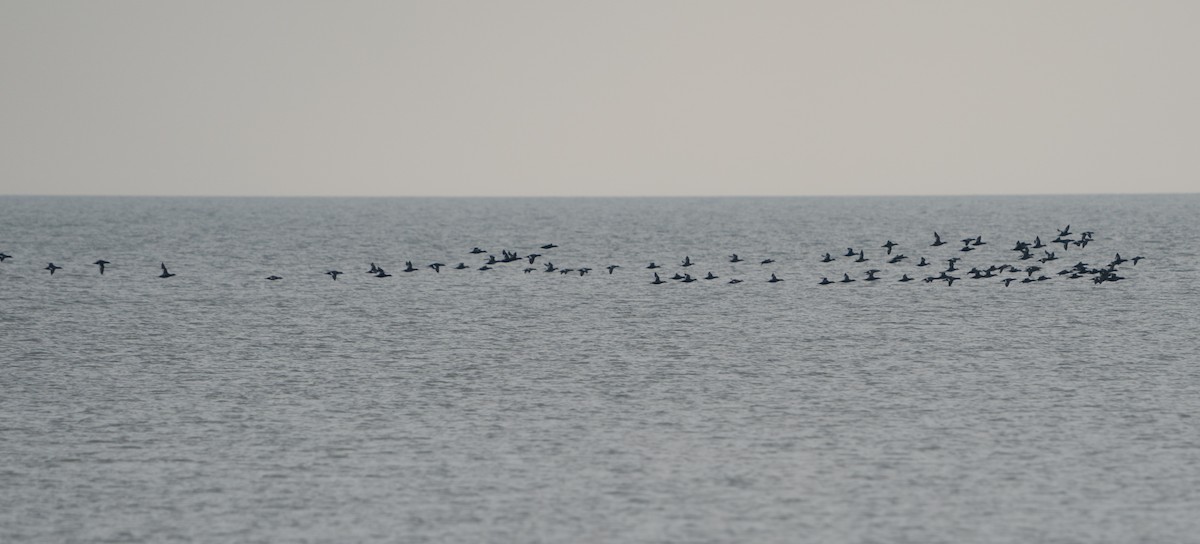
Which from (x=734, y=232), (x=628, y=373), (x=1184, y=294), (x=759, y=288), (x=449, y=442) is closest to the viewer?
(x=449, y=442)

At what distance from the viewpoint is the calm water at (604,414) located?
101ft

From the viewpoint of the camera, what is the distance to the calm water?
30875mm

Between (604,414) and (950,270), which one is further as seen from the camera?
(950,270)

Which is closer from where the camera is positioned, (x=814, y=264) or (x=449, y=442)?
(x=449, y=442)

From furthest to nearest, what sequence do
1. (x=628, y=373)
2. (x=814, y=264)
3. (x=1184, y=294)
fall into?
(x=814, y=264) < (x=1184, y=294) < (x=628, y=373)

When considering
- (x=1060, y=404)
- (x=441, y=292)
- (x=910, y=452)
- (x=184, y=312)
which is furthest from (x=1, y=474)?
(x=441, y=292)

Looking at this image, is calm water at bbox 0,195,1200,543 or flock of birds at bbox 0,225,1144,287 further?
flock of birds at bbox 0,225,1144,287

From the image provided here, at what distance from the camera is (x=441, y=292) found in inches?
3282

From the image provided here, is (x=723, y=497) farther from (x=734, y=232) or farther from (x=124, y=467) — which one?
(x=734, y=232)

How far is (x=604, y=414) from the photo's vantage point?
42219mm

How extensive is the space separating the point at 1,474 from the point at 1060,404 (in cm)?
2713

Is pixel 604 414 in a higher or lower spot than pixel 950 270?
higher

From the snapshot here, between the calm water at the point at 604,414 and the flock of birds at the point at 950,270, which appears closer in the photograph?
the calm water at the point at 604,414

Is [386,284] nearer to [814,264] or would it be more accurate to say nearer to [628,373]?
[814,264]
